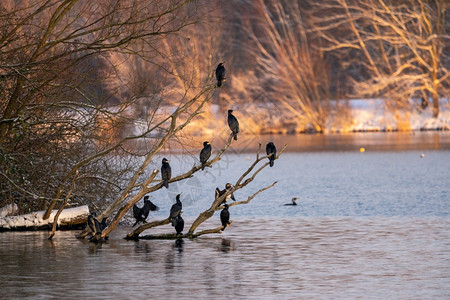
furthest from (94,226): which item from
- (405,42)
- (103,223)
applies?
(405,42)

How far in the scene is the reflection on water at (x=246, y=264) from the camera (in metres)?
11.7

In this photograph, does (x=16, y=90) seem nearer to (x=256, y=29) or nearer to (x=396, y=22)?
(x=396, y=22)

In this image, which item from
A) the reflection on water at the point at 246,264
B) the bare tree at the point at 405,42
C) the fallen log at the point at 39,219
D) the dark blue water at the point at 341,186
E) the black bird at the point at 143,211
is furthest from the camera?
the bare tree at the point at 405,42

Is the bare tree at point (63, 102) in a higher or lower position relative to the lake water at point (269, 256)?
higher

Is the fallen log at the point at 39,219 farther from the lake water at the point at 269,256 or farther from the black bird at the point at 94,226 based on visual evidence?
the black bird at the point at 94,226

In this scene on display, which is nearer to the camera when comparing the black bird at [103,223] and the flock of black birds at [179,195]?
the flock of black birds at [179,195]

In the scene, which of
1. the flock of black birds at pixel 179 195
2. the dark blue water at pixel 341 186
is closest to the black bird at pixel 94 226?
the flock of black birds at pixel 179 195

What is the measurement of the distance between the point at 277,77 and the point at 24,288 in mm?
46754

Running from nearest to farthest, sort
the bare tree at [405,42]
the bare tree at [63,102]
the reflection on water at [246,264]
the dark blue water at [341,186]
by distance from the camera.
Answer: the reflection on water at [246,264], the bare tree at [63,102], the dark blue water at [341,186], the bare tree at [405,42]

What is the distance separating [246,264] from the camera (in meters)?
13.9

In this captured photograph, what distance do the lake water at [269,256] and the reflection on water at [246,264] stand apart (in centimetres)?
1

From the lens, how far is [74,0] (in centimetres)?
1461

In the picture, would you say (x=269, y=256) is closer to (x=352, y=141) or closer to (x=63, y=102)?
(x=63, y=102)

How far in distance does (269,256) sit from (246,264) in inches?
35.3
